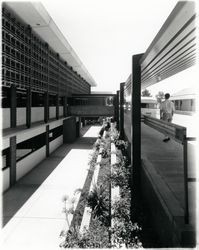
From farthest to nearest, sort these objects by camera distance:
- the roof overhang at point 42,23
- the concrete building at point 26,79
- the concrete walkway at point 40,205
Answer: the concrete building at point 26,79 < the roof overhang at point 42,23 < the concrete walkway at point 40,205

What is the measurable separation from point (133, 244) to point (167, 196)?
1.15 m

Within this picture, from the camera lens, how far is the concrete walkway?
6121 millimetres

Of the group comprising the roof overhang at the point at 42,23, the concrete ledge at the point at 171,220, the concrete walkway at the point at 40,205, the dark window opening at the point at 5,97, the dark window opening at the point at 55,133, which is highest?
the roof overhang at the point at 42,23

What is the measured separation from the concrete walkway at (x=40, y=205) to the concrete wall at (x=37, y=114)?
8.93ft

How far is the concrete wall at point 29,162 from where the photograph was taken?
38.9 ft

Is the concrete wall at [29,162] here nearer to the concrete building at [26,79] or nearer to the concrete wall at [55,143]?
the concrete building at [26,79]

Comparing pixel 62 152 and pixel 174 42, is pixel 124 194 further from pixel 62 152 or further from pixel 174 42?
pixel 62 152

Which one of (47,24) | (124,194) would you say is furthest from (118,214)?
(47,24)

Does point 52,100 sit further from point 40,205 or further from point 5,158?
point 40,205

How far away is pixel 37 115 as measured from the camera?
595 inches

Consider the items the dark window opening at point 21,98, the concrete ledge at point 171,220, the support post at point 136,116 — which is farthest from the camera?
the dark window opening at point 21,98

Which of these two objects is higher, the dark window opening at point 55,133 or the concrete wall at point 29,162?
the dark window opening at point 55,133

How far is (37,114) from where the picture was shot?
49.5 feet

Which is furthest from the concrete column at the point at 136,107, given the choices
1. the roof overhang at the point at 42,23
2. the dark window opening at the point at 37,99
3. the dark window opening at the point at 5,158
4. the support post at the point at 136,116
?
the dark window opening at the point at 37,99
